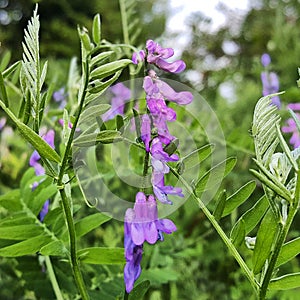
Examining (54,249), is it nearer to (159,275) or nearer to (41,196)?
(41,196)

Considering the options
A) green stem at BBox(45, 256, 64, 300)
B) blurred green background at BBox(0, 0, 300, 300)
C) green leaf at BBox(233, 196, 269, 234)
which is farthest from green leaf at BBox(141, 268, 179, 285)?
green leaf at BBox(233, 196, 269, 234)

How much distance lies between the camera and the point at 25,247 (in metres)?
0.46

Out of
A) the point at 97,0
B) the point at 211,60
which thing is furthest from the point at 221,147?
the point at 97,0

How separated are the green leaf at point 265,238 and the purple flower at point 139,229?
5 cm

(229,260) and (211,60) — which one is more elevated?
(211,60)

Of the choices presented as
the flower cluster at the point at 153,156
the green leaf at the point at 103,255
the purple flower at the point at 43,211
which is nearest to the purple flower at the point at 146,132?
the flower cluster at the point at 153,156

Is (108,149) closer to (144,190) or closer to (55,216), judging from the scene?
(55,216)

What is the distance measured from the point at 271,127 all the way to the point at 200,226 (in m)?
0.64

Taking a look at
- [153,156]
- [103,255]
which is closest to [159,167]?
[153,156]

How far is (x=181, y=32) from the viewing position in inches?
78.1

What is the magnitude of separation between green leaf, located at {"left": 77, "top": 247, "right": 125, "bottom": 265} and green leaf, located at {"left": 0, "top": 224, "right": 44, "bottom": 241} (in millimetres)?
70

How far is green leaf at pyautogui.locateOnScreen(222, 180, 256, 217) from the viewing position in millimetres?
397

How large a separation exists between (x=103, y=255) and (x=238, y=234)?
0.11 m

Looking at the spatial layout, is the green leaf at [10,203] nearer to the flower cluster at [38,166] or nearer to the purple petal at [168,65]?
the flower cluster at [38,166]
